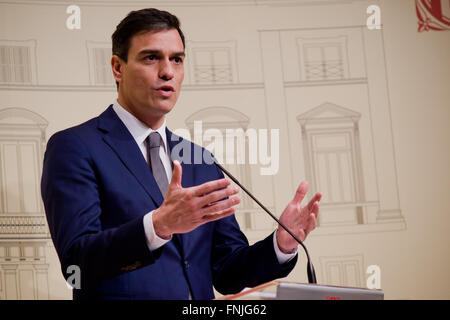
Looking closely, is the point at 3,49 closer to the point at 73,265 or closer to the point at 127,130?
the point at 127,130

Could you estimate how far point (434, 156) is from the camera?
409 centimetres

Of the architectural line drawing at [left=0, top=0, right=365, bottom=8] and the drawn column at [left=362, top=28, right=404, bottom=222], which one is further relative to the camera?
the drawn column at [left=362, top=28, right=404, bottom=222]

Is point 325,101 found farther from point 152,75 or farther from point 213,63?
point 152,75

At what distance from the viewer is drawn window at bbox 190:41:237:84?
3.92 m

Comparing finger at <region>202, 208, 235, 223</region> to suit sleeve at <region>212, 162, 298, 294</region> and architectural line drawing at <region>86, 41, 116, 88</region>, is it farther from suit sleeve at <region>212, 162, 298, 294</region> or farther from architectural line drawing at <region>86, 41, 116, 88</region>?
architectural line drawing at <region>86, 41, 116, 88</region>

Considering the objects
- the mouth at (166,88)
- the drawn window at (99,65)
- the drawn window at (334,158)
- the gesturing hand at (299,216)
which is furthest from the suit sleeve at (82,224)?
the drawn window at (334,158)

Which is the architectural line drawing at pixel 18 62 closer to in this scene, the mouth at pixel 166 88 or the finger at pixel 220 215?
the mouth at pixel 166 88

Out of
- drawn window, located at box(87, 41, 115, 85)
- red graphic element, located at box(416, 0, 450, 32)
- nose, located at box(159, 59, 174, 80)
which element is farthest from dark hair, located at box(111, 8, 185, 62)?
red graphic element, located at box(416, 0, 450, 32)

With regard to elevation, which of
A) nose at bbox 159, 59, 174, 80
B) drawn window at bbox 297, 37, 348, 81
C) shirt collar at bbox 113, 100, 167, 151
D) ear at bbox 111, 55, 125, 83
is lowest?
shirt collar at bbox 113, 100, 167, 151

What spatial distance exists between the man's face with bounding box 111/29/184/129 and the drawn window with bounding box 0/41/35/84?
168cm

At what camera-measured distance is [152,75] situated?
2127 mm

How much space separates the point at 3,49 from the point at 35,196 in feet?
3.09

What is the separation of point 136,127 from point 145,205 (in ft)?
1.14

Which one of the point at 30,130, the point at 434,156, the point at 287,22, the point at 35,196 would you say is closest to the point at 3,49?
the point at 30,130
